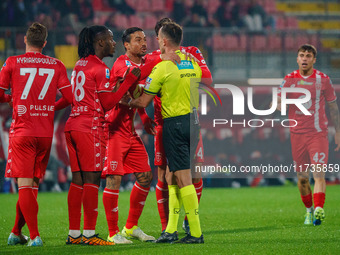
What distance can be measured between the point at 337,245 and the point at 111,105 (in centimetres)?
267

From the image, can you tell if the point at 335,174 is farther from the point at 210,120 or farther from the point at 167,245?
the point at 167,245

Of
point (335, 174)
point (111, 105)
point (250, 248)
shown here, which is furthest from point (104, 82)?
point (335, 174)

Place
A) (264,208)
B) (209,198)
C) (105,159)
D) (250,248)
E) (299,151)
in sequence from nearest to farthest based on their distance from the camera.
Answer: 1. (250,248)
2. (105,159)
3. (299,151)
4. (264,208)
5. (209,198)

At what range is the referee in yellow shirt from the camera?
6.23 m

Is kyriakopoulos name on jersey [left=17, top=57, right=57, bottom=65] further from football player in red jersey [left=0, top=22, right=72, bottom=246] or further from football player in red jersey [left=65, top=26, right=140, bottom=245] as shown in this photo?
football player in red jersey [left=65, top=26, right=140, bottom=245]

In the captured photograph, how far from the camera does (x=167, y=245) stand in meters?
6.25

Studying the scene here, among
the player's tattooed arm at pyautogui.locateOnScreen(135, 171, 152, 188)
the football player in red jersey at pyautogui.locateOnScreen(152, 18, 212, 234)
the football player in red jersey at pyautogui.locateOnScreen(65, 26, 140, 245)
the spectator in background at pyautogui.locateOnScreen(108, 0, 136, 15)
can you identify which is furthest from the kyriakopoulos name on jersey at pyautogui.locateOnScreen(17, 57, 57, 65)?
the spectator in background at pyautogui.locateOnScreen(108, 0, 136, 15)

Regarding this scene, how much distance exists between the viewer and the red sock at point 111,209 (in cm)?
661

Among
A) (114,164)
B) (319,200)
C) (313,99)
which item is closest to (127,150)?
(114,164)

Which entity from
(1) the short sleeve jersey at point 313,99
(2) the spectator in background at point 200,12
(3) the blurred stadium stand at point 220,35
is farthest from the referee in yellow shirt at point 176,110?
(2) the spectator in background at point 200,12

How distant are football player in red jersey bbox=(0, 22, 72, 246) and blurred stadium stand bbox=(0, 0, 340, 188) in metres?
7.43

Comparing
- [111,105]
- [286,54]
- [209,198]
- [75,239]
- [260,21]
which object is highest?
[260,21]

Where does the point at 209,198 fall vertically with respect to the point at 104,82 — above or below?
below

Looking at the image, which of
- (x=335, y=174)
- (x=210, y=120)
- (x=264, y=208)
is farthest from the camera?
(x=335, y=174)
